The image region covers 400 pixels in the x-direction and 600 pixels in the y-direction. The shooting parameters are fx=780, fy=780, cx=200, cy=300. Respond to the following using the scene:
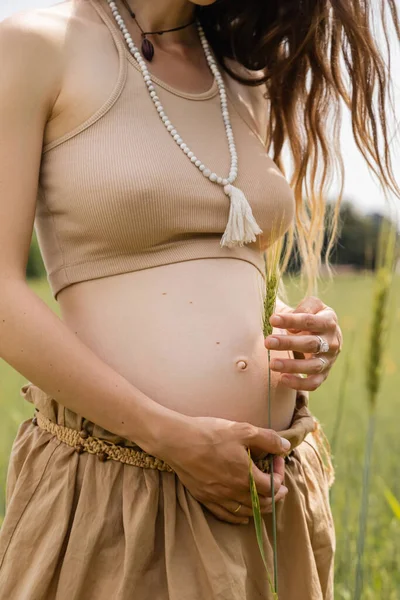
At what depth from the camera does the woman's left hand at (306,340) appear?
4.87ft

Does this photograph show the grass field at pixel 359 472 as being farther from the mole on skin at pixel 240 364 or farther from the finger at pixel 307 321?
the mole on skin at pixel 240 364

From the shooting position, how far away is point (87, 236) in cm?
150

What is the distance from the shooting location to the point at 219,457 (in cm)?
137

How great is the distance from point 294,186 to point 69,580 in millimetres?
1180

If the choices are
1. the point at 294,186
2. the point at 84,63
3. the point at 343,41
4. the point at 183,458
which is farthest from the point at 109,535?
the point at 343,41

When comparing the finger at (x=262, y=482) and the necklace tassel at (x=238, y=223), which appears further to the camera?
the necklace tassel at (x=238, y=223)

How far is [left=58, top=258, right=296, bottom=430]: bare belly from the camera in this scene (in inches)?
58.6

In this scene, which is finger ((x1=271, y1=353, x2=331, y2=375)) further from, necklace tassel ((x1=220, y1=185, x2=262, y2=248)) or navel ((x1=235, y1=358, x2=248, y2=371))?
necklace tassel ((x1=220, y1=185, x2=262, y2=248))

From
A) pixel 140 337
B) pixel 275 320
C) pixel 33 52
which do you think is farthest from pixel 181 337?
pixel 33 52

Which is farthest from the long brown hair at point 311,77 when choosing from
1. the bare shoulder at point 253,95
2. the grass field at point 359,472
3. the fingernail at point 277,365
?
the fingernail at point 277,365

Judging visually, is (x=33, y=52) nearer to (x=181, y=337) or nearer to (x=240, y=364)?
(x=181, y=337)

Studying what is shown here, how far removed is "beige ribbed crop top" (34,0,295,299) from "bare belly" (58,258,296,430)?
0.13 ft

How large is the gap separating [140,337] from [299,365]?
318 mm

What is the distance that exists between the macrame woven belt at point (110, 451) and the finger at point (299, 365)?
18cm
